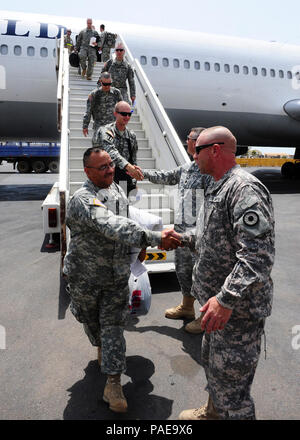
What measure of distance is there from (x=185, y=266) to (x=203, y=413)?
67.3 inches

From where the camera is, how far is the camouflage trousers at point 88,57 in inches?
375

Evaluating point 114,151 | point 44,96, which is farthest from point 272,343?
point 44,96

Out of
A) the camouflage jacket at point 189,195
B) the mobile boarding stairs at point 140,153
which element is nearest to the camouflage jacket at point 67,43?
the mobile boarding stairs at point 140,153

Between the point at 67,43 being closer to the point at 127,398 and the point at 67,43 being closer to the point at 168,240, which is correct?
the point at 168,240

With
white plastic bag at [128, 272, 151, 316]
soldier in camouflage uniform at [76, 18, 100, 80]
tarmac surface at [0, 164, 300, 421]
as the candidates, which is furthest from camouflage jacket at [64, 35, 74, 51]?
white plastic bag at [128, 272, 151, 316]

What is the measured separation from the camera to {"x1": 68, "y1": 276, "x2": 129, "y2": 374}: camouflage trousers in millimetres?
2535

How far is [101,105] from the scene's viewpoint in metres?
6.00

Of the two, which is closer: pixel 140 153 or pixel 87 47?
pixel 140 153

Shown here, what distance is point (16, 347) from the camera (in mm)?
3307

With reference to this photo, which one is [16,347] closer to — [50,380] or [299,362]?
[50,380]

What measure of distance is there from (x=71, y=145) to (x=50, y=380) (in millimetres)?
5329

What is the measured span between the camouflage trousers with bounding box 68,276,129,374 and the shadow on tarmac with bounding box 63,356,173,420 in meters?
0.29
